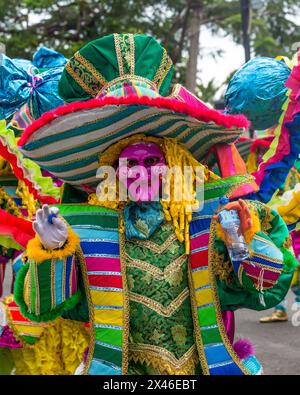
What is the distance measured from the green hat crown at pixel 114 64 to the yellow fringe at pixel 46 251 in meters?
0.70

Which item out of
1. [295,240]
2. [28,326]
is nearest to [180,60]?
[295,240]

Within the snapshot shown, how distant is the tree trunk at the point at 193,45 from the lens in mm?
15875

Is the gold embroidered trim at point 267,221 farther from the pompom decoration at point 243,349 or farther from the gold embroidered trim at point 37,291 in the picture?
the gold embroidered trim at point 37,291

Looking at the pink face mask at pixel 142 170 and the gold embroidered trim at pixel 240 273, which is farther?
the pink face mask at pixel 142 170

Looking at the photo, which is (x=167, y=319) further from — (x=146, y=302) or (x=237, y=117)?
(x=237, y=117)

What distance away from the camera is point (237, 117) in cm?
303

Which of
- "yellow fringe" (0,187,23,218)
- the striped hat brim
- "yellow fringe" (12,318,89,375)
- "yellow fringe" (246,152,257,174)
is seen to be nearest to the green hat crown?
the striped hat brim

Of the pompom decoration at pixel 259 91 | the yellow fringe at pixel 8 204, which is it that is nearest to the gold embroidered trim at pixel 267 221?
the pompom decoration at pixel 259 91

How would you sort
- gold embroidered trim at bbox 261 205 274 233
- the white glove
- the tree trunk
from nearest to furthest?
the white glove, gold embroidered trim at bbox 261 205 274 233, the tree trunk

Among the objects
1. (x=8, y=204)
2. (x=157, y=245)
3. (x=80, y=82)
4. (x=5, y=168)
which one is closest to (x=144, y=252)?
(x=157, y=245)

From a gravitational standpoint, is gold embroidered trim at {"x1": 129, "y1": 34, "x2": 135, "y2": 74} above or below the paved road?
above

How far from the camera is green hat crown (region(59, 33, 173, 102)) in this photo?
319 cm

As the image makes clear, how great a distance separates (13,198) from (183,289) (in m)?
1.95

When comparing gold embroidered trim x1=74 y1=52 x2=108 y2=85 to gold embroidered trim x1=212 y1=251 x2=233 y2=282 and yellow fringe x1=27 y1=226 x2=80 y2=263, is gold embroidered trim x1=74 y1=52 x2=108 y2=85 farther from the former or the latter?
gold embroidered trim x1=212 y1=251 x2=233 y2=282
